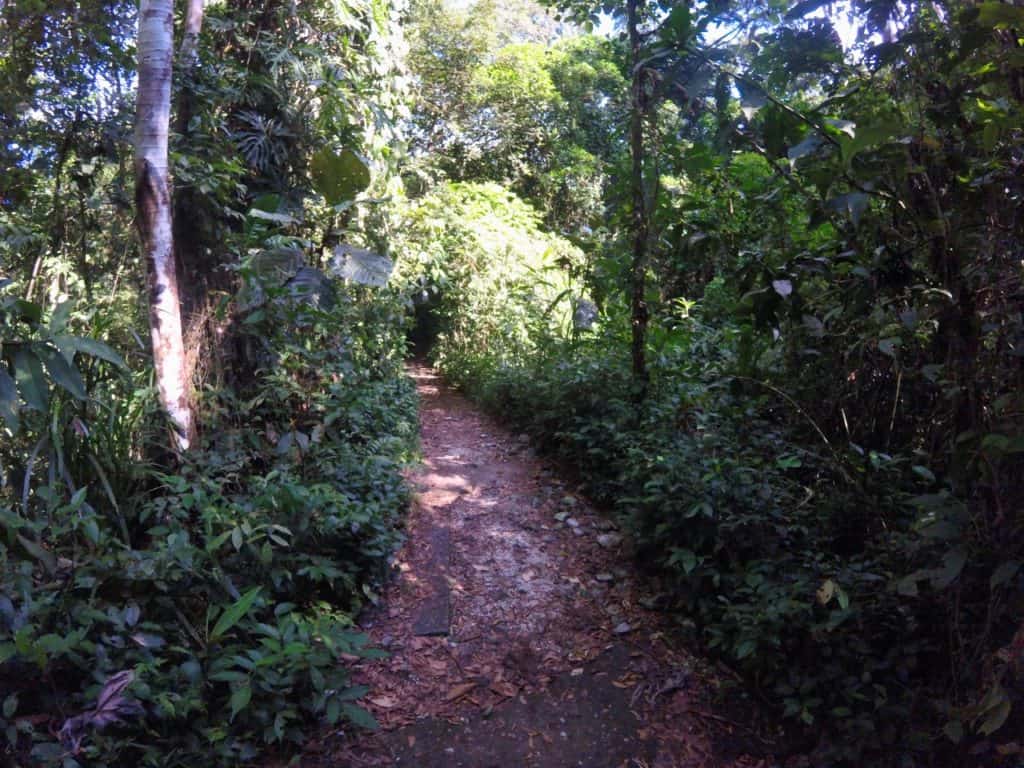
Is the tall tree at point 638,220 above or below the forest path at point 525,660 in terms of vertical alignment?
above

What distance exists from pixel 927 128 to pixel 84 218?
17.0ft

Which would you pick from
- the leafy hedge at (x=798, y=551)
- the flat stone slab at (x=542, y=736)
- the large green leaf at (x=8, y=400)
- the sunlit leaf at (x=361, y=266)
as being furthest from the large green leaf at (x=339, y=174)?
the flat stone slab at (x=542, y=736)

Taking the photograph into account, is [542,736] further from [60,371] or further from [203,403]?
[203,403]

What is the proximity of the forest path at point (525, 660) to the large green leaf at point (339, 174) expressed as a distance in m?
2.22

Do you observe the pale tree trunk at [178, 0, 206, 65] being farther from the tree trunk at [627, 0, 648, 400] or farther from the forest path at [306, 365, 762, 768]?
the forest path at [306, 365, 762, 768]

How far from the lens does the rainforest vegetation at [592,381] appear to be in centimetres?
219

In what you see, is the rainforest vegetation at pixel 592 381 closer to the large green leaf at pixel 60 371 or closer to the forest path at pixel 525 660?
the large green leaf at pixel 60 371

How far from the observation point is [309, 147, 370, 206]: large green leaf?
4598 mm

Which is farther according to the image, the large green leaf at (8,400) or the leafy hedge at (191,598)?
the leafy hedge at (191,598)

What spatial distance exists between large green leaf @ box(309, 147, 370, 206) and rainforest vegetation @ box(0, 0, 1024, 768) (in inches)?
1.0

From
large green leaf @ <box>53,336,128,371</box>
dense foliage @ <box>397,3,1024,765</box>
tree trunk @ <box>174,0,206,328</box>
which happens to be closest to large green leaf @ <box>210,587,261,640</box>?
large green leaf @ <box>53,336,128,371</box>

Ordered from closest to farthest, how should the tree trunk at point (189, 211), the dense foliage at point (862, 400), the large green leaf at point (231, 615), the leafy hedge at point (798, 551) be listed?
the dense foliage at point (862, 400), the leafy hedge at point (798, 551), the large green leaf at point (231, 615), the tree trunk at point (189, 211)

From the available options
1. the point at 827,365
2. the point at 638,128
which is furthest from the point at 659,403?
the point at 638,128

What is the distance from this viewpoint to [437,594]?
12.6 ft
